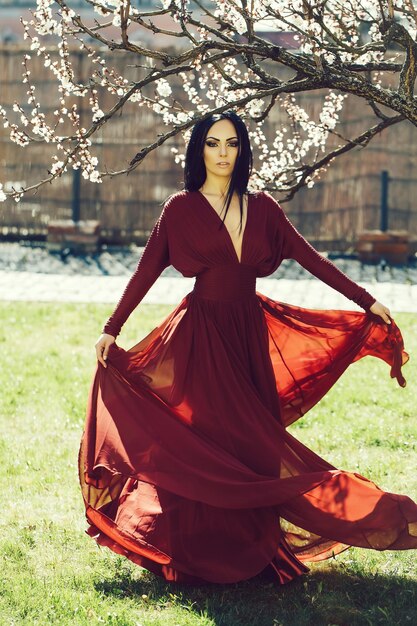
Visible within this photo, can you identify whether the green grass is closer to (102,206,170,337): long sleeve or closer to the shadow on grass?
the shadow on grass

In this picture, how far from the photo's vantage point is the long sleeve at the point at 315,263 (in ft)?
14.2

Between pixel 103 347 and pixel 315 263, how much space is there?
0.90 m

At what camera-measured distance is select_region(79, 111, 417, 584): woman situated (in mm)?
3992

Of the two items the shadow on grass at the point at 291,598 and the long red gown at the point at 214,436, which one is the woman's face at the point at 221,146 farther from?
the shadow on grass at the point at 291,598

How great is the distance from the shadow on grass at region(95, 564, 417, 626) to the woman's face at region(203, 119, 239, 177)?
1574mm

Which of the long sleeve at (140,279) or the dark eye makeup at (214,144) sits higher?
the dark eye makeup at (214,144)

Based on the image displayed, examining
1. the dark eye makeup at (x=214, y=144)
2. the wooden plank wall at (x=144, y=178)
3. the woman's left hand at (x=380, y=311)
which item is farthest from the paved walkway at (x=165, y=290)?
the dark eye makeup at (x=214, y=144)

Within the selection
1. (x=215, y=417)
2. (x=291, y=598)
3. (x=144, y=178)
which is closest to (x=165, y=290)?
(x=144, y=178)

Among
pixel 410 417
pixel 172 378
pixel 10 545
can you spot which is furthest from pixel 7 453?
pixel 410 417

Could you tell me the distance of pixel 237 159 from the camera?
13.9ft

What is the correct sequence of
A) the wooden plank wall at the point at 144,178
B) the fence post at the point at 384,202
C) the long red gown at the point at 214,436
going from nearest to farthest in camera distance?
1. the long red gown at the point at 214,436
2. the fence post at the point at 384,202
3. the wooden plank wall at the point at 144,178

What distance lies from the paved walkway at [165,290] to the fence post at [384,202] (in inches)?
80.9

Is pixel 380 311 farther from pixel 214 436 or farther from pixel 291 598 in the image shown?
pixel 291 598

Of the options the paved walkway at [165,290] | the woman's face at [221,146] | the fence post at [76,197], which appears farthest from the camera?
the fence post at [76,197]
